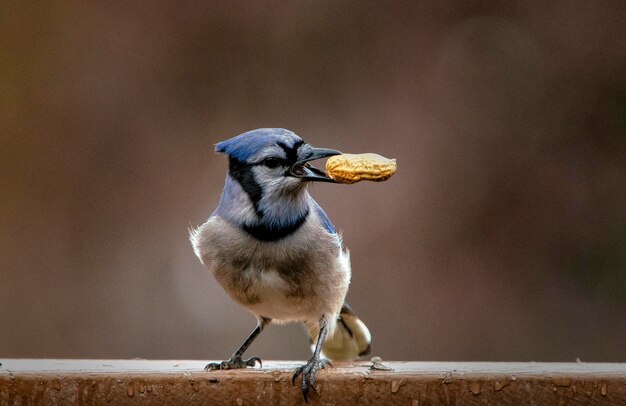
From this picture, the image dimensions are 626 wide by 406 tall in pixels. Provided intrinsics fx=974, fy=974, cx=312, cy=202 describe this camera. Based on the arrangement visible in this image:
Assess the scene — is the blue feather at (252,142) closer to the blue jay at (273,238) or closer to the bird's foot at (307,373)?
the blue jay at (273,238)

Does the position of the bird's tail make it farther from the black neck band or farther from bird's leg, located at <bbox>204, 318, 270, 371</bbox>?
the black neck band

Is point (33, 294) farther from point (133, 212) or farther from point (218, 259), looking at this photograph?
point (218, 259)

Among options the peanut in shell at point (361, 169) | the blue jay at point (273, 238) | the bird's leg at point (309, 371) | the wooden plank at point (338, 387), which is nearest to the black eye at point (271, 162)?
the blue jay at point (273, 238)

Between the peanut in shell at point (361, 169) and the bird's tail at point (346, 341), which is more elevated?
the peanut in shell at point (361, 169)

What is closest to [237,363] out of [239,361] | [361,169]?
[239,361]

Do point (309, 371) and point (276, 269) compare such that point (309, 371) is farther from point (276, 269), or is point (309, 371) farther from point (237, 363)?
point (237, 363)

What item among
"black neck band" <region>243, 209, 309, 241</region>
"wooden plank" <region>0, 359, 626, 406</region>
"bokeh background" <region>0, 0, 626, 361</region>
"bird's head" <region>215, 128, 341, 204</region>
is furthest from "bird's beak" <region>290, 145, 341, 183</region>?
"bokeh background" <region>0, 0, 626, 361</region>
